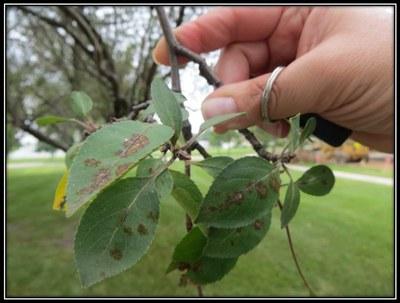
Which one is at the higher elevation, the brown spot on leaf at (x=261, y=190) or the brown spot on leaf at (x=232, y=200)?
the brown spot on leaf at (x=261, y=190)

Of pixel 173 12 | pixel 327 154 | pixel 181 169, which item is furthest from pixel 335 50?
pixel 173 12

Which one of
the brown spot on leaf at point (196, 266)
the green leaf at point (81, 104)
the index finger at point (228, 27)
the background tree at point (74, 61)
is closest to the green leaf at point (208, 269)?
the brown spot on leaf at point (196, 266)

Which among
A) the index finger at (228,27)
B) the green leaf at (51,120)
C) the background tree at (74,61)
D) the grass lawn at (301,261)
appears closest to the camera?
the green leaf at (51,120)

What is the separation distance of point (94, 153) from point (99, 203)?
50 millimetres

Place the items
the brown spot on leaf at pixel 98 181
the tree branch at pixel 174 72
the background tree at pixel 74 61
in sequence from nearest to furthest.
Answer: the brown spot on leaf at pixel 98 181
the tree branch at pixel 174 72
the background tree at pixel 74 61

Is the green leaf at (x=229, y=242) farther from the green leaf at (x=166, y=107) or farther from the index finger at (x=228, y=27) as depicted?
the index finger at (x=228, y=27)

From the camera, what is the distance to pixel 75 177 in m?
0.38

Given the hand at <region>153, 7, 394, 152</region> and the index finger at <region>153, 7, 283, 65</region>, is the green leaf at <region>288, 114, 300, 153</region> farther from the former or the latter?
the index finger at <region>153, 7, 283, 65</region>

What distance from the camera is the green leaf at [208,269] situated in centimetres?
54

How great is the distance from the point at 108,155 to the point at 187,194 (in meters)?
0.14

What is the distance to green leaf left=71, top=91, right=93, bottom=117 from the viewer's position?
0.87 m

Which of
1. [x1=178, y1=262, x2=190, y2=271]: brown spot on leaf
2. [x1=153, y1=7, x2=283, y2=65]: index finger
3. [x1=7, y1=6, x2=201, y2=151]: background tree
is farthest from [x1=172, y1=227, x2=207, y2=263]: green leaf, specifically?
[x1=7, y1=6, x2=201, y2=151]: background tree

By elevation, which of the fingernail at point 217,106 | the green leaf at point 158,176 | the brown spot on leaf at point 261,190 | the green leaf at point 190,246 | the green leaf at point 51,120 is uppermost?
the fingernail at point 217,106

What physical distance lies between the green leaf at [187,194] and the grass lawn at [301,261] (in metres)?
2.56
